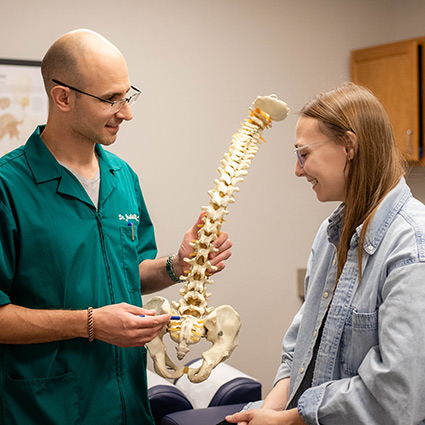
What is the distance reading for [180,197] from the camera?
398 cm

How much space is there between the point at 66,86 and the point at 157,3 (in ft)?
7.15

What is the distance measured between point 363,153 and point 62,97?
2.95ft

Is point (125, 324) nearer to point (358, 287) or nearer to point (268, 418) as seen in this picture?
point (268, 418)

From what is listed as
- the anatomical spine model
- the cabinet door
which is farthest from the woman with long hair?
the cabinet door

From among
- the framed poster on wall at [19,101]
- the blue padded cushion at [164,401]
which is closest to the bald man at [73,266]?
the blue padded cushion at [164,401]

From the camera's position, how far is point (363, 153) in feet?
5.15

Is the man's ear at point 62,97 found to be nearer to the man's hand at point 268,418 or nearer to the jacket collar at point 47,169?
the jacket collar at point 47,169

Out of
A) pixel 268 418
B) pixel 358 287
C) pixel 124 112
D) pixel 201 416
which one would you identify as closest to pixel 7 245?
pixel 124 112

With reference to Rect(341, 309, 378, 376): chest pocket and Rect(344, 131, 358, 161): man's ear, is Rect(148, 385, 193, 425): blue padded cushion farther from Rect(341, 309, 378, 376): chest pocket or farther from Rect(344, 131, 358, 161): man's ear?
Rect(344, 131, 358, 161): man's ear

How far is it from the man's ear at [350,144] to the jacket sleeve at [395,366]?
330 millimetres

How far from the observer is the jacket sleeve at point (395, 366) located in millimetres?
1367

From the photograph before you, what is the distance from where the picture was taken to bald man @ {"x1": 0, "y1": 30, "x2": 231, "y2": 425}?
1.72 m

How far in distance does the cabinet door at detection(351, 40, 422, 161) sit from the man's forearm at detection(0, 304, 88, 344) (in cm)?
273

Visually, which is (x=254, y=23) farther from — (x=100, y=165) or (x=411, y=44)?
(x=100, y=165)
